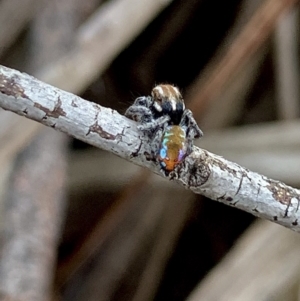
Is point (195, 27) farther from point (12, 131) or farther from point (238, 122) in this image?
point (12, 131)

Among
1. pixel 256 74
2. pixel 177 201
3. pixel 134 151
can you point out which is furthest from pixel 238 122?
pixel 134 151

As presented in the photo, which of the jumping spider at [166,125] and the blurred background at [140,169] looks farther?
the blurred background at [140,169]

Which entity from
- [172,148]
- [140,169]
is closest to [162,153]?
[172,148]

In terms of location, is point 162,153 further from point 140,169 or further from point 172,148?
point 140,169

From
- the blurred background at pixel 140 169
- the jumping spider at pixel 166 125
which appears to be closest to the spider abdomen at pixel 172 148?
the jumping spider at pixel 166 125

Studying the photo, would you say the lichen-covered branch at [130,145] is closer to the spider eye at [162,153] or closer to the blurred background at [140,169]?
the spider eye at [162,153]

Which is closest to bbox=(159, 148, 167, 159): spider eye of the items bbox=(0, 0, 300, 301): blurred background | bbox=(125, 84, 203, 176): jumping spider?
bbox=(125, 84, 203, 176): jumping spider
